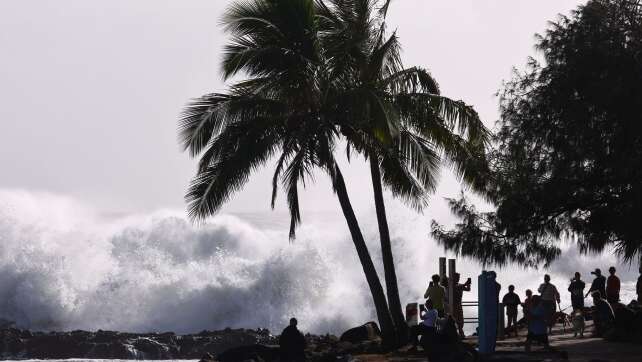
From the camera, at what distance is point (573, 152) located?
19.5 meters

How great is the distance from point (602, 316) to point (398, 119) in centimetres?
636

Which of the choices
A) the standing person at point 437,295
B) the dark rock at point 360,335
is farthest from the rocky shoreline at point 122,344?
the standing person at point 437,295

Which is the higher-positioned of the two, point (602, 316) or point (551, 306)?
point (551, 306)

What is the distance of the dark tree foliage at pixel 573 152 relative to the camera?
61.4 ft

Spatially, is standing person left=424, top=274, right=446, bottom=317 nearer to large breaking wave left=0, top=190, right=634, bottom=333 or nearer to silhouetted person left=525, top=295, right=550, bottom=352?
silhouetted person left=525, top=295, right=550, bottom=352

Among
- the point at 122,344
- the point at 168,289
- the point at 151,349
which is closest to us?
the point at 151,349

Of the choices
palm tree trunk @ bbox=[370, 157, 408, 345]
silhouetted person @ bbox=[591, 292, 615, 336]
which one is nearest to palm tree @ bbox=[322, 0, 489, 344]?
palm tree trunk @ bbox=[370, 157, 408, 345]

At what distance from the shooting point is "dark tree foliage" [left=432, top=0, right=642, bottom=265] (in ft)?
61.4

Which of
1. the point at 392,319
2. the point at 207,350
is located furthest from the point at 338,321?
the point at 392,319

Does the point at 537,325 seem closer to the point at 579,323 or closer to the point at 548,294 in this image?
the point at 548,294

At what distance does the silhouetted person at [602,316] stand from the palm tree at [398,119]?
354 cm

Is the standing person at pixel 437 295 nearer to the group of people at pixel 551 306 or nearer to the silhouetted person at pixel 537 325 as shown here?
the group of people at pixel 551 306

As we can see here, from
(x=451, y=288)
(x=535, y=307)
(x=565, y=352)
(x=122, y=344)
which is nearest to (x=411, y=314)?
(x=451, y=288)

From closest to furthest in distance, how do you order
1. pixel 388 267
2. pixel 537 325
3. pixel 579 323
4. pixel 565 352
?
pixel 565 352, pixel 537 325, pixel 388 267, pixel 579 323
